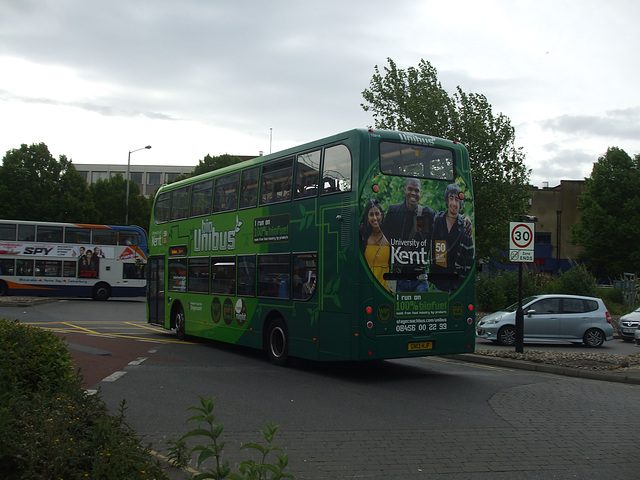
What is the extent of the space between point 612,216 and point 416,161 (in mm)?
50855

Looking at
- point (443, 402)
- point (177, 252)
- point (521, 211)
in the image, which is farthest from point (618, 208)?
point (443, 402)

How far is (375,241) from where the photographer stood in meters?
10.9

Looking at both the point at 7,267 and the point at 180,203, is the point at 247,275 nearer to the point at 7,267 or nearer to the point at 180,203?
Result: the point at 180,203

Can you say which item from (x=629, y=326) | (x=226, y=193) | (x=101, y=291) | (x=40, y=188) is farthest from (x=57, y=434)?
(x=40, y=188)

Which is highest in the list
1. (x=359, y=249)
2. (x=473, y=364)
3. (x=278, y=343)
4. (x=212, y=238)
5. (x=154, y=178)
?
(x=154, y=178)

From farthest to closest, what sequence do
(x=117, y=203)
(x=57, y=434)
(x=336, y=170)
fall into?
(x=117, y=203)
(x=336, y=170)
(x=57, y=434)

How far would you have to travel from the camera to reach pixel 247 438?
7.15 m

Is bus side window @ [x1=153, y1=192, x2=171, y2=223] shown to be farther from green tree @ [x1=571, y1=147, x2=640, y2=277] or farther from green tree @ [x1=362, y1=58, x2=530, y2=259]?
green tree @ [x1=571, y1=147, x2=640, y2=277]

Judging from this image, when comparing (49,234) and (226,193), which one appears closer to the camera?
→ (226,193)

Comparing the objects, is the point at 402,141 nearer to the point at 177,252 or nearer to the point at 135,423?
the point at 135,423

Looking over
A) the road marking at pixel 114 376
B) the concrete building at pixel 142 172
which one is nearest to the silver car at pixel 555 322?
the road marking at pixel 114 376

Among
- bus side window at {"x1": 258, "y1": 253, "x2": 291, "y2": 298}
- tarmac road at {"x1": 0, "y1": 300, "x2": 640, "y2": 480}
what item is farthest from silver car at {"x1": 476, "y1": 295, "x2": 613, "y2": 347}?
bus side window at {"x1": 258, "y1": 253, "x2": 291, "y2": 298}

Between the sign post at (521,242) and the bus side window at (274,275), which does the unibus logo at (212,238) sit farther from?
the sign post at (521,242)

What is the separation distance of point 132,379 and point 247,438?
14.8 ft
